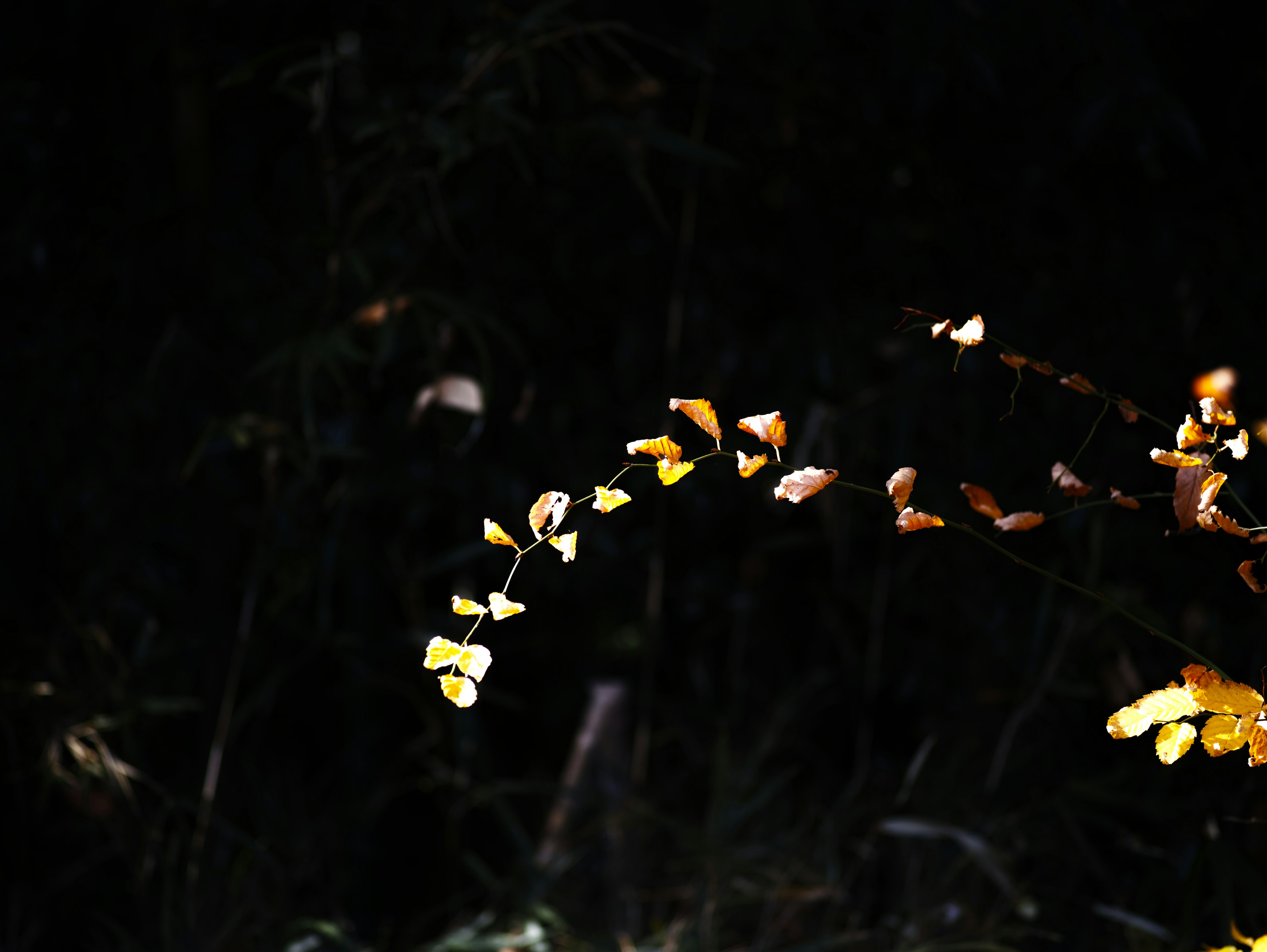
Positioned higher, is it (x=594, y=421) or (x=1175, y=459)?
(x=1175, y=459)

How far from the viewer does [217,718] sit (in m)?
1.04

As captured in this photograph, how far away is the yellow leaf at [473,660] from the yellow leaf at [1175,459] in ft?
0.92

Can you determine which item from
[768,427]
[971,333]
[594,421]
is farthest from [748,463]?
[594,421]

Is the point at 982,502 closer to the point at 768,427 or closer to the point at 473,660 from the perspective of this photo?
the point at 768,427

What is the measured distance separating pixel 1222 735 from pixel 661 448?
0.24 metres

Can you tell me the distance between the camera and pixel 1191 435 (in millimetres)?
417

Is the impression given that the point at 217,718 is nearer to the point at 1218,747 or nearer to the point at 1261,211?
the point at 1218,747

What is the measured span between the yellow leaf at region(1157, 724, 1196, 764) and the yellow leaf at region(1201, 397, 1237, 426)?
12cm

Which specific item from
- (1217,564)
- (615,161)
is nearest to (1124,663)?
(1217,564)

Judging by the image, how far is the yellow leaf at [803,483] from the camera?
1.31ft

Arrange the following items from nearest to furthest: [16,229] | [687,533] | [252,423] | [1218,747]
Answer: [1218,747] → [252,423] → [16,229] → [687,533]

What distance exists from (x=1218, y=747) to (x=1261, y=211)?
0.78 m

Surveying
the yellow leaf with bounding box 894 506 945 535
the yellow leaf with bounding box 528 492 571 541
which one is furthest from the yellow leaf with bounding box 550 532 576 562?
the yellow leaf with bounding box 894 506 945 535

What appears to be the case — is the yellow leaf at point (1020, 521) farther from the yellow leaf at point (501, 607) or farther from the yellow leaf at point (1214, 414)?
the yellow leaf at point (501, 607)
